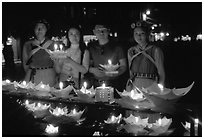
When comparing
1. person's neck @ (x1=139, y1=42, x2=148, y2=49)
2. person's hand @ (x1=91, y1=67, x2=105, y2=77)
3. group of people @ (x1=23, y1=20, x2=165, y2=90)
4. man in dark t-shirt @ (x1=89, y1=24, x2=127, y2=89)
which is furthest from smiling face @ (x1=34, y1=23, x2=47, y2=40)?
person's neck @ (x1=139, y1=42, x2=148, y2=49)

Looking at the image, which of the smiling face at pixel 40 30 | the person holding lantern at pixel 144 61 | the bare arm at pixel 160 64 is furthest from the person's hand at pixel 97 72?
the smiling face at pixel 40 30

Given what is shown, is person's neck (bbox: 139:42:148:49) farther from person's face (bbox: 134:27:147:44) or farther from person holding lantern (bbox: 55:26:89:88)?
person holding lantern (bbox: 55:26:89:88)

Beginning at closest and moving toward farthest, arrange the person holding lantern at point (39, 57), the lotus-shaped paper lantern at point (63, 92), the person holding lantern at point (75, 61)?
the lotus-shaped paper lantern at point (63, 92) → the person holding lantern at point (75, 61) → the person holding lantern at point (39, 57)

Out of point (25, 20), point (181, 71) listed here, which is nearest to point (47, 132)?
point (25, 20)

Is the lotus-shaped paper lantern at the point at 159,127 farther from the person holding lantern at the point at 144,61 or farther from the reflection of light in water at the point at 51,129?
the reflection of light in water at the point at 51,129

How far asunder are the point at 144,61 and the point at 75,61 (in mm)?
930

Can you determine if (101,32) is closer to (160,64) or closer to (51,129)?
(160,64)

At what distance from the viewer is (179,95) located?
262 centimetres

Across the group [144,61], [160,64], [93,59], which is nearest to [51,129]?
[93,59]

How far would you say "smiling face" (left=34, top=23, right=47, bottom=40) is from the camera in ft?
12.8

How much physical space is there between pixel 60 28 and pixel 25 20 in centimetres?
80

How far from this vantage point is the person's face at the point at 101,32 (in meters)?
3.84

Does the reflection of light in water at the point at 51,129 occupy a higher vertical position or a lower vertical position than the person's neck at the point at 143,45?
lower

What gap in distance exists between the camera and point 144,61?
3551 mm
